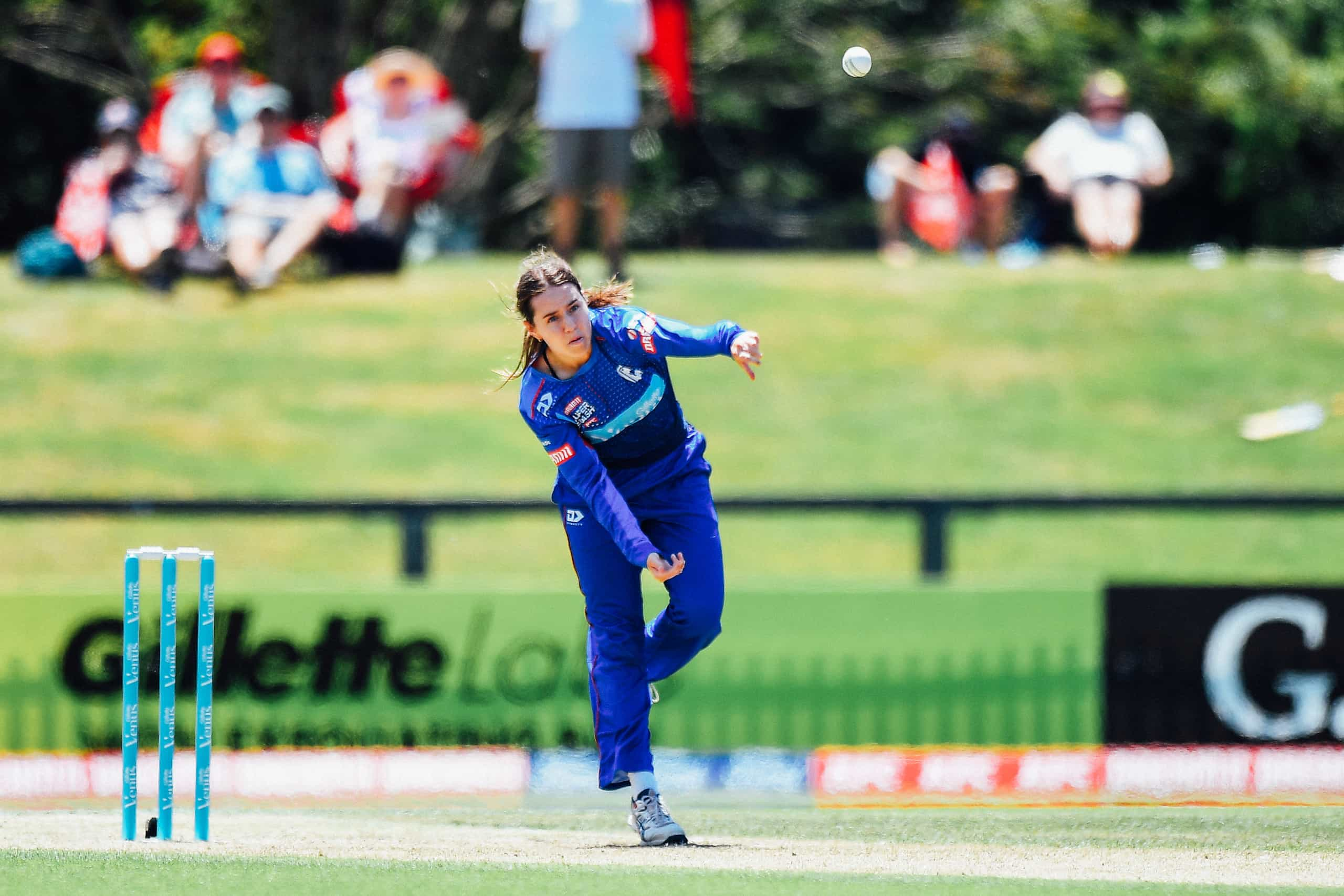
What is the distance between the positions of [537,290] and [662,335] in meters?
0.41

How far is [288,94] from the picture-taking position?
17.3m

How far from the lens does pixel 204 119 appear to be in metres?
13.1

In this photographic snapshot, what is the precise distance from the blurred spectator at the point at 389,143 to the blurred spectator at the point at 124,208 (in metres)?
1.20

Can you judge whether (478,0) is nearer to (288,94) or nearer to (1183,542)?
(288,94)

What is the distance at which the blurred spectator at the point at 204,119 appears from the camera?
42.0 feet

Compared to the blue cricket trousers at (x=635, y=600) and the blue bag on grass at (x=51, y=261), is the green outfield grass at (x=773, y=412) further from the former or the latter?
the blue cricket trousers at (x=635, y=600)

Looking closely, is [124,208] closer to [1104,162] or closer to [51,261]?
[51,261]

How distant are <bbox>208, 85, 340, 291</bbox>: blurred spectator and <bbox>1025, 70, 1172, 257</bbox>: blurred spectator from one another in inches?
204

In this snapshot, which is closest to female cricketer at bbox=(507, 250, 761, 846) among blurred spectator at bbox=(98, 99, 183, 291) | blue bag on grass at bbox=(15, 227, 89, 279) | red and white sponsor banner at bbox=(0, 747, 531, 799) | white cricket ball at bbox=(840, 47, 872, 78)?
white cricket ball at bbox=(840, 47, 872, 78)

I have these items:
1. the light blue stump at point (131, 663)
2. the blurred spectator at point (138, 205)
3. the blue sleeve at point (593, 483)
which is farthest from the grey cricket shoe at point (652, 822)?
the blurred spectator at point (138, 205)

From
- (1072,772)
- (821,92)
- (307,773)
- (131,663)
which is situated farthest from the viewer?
(821,92)

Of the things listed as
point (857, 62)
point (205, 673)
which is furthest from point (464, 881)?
point (857, 62)

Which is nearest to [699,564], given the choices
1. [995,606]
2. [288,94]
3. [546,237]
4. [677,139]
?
[995,606]

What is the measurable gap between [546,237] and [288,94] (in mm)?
7347
